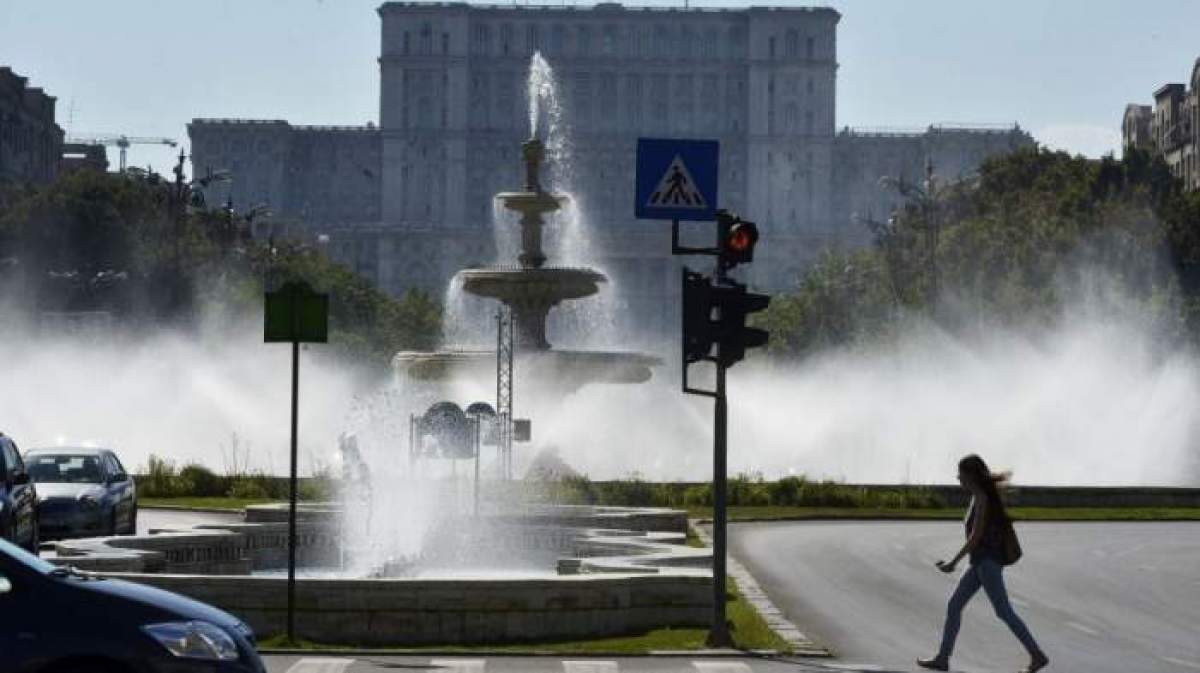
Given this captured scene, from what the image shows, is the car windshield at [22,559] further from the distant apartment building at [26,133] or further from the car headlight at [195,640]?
the distant apartment building at [26,133]

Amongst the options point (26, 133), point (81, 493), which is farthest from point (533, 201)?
point (26, 133)

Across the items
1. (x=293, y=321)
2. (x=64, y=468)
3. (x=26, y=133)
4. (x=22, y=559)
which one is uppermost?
(x=26, y=133)

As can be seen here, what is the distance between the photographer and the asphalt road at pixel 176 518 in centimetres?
4265

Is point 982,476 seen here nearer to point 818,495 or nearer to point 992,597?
point 992,597

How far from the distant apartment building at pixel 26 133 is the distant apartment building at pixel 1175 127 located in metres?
62.8

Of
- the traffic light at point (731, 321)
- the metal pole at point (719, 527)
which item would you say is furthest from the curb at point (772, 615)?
the traffic light at point (731, 321)

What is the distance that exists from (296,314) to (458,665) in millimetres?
3105

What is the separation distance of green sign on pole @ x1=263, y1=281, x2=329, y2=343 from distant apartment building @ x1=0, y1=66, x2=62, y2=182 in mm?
130299

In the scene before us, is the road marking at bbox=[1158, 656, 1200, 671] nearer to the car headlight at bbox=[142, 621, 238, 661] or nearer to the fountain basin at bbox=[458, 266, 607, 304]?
the car headlight at bbox=[142, 621, 238, 661]

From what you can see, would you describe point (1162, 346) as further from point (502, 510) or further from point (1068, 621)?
point (1068, 621)

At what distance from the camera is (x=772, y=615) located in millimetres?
25625

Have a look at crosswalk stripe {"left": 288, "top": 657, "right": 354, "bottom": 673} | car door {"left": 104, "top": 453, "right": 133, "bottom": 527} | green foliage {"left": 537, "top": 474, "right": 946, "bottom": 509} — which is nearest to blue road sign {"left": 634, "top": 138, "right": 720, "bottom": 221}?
crosswalk stripe {"left": 288, "top": 657, "right": 354, "bottom": 673}

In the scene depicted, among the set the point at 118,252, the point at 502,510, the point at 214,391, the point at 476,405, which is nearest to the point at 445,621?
the point at 502,510

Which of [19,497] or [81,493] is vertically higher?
[19,497]
